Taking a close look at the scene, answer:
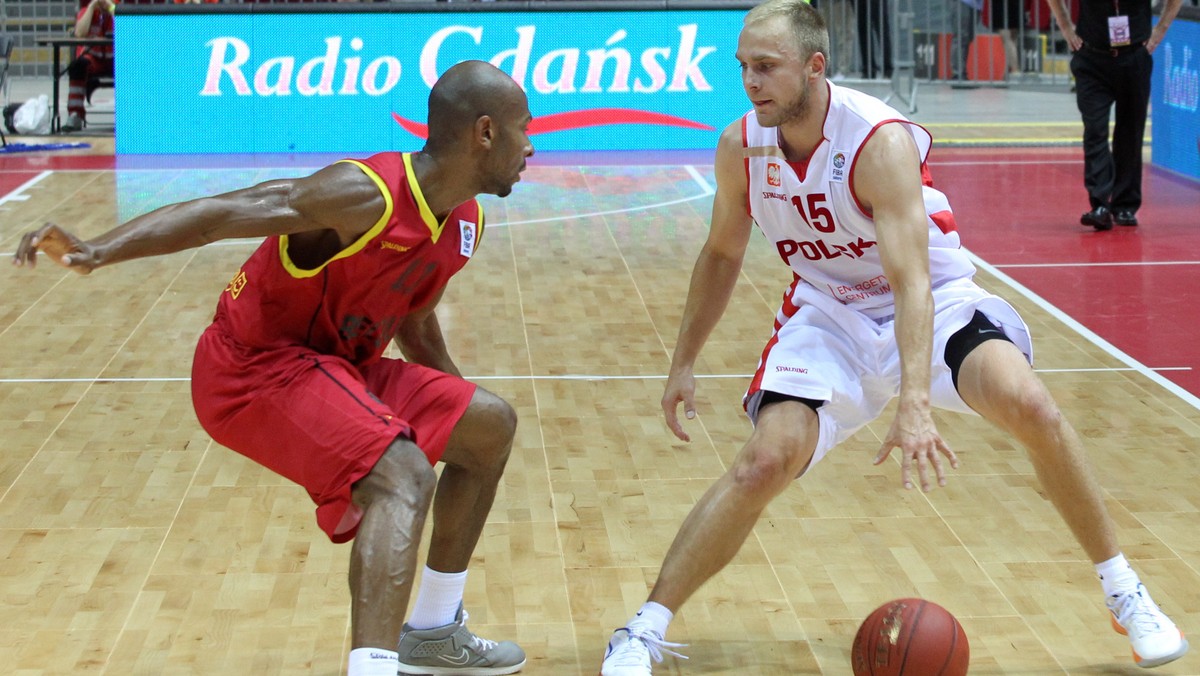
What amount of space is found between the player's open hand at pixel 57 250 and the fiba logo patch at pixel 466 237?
0.95m

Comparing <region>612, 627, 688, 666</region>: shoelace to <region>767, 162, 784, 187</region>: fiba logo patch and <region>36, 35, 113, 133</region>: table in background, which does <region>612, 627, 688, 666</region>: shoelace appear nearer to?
<region>767, 162, 784, 187</region>: fiba logo patch

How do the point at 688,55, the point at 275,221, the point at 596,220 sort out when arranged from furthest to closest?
the point at 688,55 < the point at 596,220 < the point at 275,221

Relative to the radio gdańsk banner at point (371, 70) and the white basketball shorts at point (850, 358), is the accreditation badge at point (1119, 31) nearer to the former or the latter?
the radio gdańsk banner at point (371, 70)

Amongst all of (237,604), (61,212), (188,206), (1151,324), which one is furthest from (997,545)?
(61,212)

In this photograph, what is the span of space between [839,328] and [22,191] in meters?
9.33

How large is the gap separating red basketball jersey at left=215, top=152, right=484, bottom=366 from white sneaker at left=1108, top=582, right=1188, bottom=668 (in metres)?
1.97

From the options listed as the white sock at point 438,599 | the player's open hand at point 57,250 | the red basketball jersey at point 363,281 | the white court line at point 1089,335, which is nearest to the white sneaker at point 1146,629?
the white sock at point 438,599

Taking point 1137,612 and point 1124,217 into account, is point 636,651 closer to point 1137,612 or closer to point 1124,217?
point 1137,612

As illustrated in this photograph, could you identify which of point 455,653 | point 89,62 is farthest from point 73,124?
point 455,653

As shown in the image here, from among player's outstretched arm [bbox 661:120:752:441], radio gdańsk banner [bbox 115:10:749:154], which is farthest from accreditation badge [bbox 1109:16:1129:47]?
player's outstretched arm [bbox 661:120:752:441]

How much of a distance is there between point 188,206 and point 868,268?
1868 millimetres

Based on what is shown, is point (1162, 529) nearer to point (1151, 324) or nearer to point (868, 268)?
point (868, 268)

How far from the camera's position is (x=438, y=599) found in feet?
12.9

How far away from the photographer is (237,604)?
4316mm
